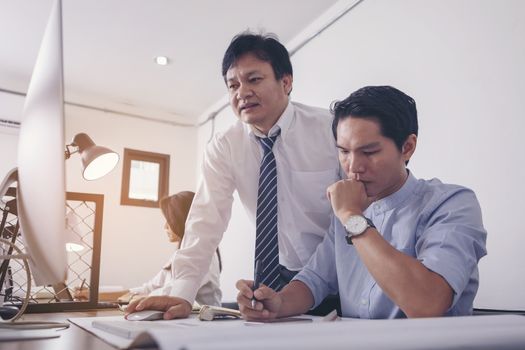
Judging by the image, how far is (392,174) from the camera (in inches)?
41.1

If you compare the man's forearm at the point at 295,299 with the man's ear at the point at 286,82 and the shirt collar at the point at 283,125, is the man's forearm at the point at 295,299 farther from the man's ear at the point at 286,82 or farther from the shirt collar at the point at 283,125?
the man's ear at the point at 286,82

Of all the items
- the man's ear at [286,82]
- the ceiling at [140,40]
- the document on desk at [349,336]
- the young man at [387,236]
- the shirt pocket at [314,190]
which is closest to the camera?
the document on desk at [349,336]

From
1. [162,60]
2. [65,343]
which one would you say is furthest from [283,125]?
[162,60]

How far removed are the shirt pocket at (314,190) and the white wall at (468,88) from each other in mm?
771

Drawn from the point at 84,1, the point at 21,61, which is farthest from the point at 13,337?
the point at 21,61

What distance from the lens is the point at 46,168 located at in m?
0.51

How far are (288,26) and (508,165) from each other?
195 centimetres

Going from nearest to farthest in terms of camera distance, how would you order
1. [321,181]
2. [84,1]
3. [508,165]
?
[321,181]
[508,165]
[84,1]

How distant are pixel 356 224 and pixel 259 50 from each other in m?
0.84

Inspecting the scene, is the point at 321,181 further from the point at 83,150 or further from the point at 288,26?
the point at 288,26

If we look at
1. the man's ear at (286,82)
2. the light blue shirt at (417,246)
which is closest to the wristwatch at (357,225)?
the light blue shirt at (417,246)

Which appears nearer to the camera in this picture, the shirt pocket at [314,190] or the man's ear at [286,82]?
the shirt pocket at [314,190]

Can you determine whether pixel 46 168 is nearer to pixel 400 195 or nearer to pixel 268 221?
pixel 400 195

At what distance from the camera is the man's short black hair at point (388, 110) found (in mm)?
1049
